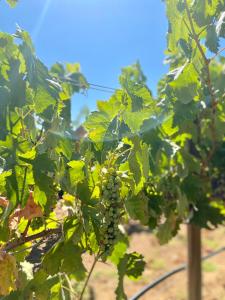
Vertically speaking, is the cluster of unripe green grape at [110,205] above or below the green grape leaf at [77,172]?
below

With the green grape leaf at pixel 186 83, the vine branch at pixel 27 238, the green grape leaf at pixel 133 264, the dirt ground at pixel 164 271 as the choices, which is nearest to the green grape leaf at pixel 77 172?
the vine branch at pixel 27 238

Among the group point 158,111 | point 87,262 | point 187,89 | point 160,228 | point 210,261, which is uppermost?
point 210,261

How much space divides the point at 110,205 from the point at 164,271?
532 cm

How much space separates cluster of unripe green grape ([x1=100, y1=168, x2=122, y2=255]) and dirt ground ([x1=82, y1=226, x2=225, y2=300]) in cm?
351

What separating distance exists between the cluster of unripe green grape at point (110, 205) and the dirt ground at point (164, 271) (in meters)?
3.51

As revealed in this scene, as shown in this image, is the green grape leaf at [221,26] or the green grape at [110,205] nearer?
the green grape at [110,205]

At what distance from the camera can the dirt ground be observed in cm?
545

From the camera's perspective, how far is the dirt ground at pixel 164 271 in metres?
5.45

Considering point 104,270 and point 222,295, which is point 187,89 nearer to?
point 222,295

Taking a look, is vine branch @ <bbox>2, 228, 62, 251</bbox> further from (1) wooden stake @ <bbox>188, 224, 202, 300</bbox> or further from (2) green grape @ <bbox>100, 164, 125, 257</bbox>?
(1) wooden stake @ <bbox>188, 224, 202, 300</bbox>

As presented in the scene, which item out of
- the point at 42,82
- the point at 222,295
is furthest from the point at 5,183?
the point at 222,295

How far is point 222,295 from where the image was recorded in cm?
529

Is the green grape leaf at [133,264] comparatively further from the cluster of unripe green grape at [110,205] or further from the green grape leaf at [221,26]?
the green grape leaf at [221,26]

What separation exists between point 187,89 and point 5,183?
743 millimetres
